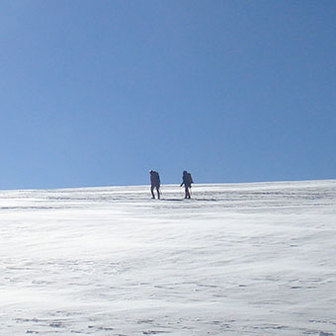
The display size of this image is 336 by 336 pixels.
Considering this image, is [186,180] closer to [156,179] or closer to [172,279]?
[156,179]

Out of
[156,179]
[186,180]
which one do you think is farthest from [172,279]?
[156,179]

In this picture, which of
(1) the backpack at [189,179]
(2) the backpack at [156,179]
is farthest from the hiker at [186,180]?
(2) the backpack at [156,179]

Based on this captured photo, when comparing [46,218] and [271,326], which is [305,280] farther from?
[46,218]

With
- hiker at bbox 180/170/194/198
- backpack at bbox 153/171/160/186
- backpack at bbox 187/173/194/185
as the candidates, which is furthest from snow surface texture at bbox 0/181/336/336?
backpack at bbox 153/171/160/186

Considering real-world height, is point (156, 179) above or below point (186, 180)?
above

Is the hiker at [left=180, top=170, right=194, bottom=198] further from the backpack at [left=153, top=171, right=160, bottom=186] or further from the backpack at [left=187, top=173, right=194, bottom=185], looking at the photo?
the backpack at [left=153, top=171, right=160, bottom=186]

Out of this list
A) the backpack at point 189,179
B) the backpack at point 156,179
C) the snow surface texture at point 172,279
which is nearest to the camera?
the snow surface texture at point 172,279

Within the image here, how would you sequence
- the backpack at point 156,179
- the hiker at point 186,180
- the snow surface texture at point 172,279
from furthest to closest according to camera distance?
1. the backpack at point 156,179
2. the hiker at point 186,180
3. the snow surface texture at point 172,279

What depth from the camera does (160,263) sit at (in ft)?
27.3

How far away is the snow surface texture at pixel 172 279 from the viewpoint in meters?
5.39

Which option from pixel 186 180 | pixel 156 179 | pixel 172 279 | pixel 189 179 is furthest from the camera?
pixel 156 179

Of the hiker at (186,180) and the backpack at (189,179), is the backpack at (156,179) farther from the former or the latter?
the backpack at (189,179)

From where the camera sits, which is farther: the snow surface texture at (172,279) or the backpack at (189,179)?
the backpack at (189,179)

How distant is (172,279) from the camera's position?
286 inches
